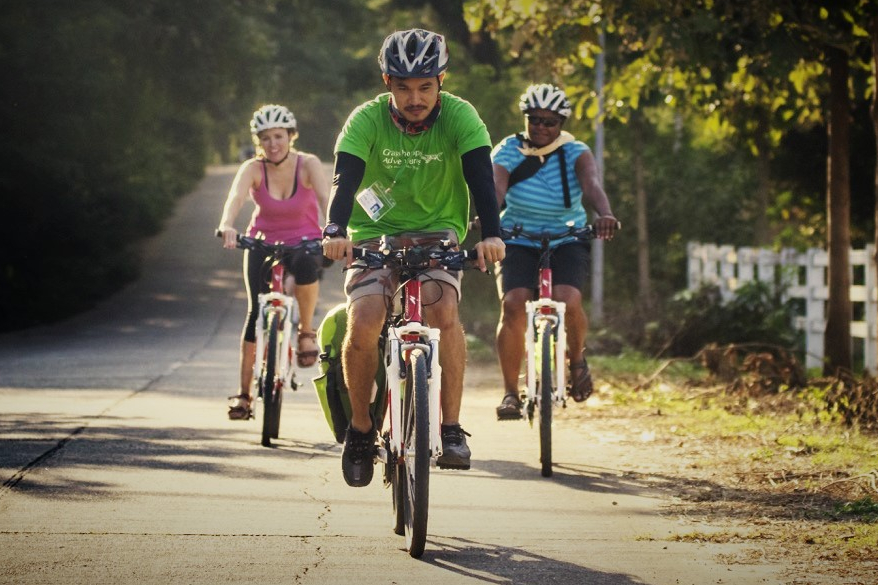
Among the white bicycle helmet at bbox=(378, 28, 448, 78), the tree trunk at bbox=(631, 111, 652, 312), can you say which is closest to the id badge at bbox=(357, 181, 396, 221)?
the white bicycle helmet at bbox=(378, 28, 448, 78)

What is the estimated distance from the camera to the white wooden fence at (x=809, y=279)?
49.5 feet

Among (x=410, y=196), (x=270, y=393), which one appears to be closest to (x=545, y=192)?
(x=270, y=393)

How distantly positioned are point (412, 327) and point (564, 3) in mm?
6977

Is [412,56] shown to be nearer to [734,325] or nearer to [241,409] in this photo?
[241,409]

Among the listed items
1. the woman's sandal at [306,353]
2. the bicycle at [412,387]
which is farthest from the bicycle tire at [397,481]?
the woman's sandal at [306,353]

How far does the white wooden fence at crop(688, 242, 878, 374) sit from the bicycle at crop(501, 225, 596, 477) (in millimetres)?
5189

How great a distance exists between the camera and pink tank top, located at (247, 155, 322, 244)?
10.1 metres

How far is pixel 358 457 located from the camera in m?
6.63

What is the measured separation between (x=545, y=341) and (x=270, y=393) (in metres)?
1.86

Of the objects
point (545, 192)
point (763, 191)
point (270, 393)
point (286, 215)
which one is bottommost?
point (270, 393)

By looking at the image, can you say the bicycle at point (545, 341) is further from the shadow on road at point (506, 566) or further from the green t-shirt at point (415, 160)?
the shadow on road at point (506, 566)

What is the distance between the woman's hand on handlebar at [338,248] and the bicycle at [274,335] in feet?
11.0

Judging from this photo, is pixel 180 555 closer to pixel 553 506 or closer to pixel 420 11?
pixel 553 506

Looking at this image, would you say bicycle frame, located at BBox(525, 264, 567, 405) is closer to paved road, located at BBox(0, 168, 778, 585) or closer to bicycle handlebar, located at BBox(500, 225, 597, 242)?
bicycle handlebar, located at BBox(500, 225, 597, 242)
